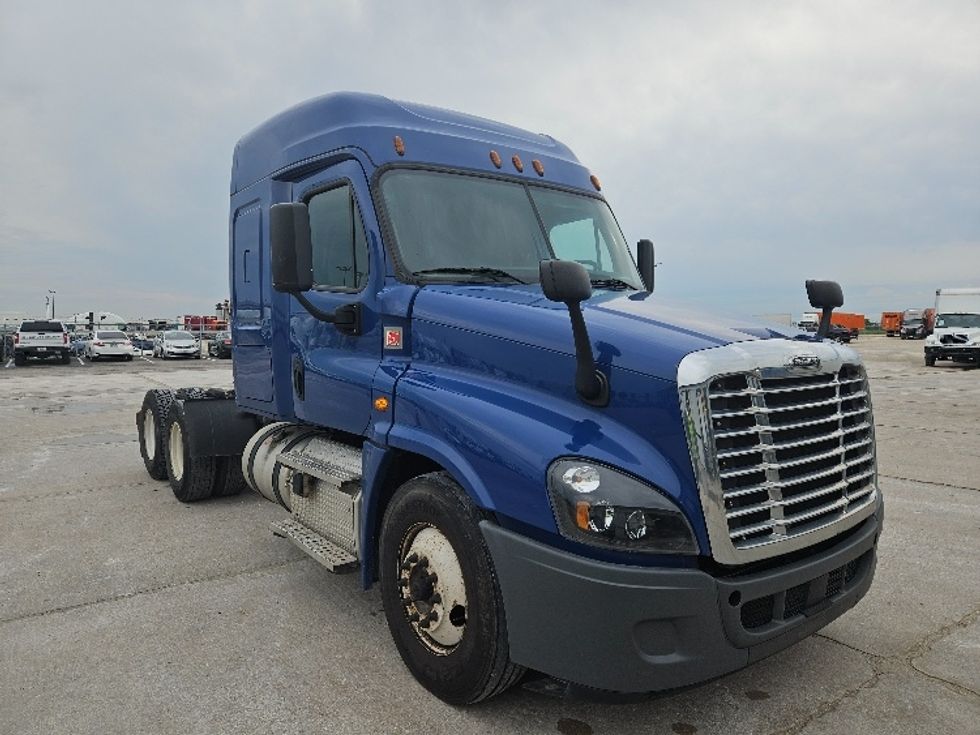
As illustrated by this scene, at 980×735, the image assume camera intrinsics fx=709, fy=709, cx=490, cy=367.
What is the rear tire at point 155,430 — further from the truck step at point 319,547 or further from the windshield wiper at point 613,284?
the windshield wiper at point 613,284

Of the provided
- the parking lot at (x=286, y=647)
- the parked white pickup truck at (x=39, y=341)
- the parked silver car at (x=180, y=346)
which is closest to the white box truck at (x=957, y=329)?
the parking lot at (x=286, y=647)

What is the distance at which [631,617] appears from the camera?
2504 millimetres

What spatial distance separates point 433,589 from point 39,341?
33877 millimetres

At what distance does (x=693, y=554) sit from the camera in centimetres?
254

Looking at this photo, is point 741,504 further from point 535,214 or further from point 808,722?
point 535,214

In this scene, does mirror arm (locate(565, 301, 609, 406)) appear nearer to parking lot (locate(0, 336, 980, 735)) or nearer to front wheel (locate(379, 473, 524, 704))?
front wheel (locate(379, 473, 524, 704))

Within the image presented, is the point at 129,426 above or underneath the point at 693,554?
underneath

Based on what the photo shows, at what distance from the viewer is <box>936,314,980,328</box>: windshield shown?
1017 inches

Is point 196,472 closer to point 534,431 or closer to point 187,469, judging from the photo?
point 187,469

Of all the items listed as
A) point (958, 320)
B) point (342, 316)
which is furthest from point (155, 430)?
point (958, 320)

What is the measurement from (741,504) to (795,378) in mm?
569

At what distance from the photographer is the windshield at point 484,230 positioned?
12.2 feet

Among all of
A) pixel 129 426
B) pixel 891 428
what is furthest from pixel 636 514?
pixel 129 426

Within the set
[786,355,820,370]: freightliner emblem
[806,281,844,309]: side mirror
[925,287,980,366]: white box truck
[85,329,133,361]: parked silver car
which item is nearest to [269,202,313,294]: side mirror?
[786,355,820,370]: freightliner emblem
